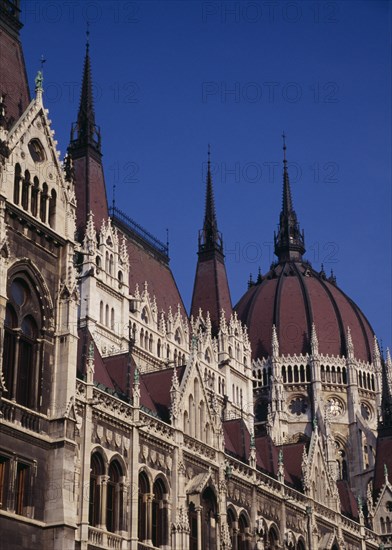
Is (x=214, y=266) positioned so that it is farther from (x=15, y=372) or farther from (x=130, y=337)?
(x=15, y=372)

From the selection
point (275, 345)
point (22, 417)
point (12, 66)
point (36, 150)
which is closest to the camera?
point (22, 417)

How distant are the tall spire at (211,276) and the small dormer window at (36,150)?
49.4 m

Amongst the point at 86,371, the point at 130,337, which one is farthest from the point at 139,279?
the point at 86,371

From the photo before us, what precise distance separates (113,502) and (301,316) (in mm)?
72626

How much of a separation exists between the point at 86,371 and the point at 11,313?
6128 mm

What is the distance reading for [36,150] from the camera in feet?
146

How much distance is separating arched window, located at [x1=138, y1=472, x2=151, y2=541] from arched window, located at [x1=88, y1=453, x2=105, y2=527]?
136 inches

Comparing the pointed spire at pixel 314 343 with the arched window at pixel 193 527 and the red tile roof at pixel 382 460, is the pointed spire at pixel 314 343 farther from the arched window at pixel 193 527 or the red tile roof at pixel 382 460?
the arched window at pixel 193 527

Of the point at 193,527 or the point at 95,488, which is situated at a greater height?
the point at 193,527

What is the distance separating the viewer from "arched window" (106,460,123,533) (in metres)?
46.1

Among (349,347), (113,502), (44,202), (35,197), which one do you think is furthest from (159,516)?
(349,347)

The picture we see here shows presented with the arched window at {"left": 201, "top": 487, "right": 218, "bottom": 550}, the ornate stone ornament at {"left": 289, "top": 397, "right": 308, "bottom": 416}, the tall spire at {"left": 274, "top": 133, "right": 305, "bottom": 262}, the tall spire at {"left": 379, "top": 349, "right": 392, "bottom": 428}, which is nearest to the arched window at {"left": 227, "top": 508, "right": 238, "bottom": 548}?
the arched window at {"left": 201, "top": 487, "right": 218, "bottom": 550}

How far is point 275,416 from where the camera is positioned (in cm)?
10738

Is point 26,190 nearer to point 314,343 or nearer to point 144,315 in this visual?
point 144,315
